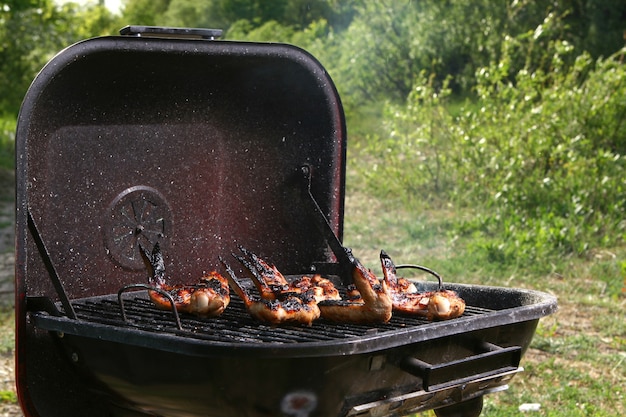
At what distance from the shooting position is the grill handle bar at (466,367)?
2547 mm

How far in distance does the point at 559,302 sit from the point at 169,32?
4.14 metres

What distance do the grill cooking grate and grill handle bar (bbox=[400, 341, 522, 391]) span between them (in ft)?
0.54

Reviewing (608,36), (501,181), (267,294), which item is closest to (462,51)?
(608,36)

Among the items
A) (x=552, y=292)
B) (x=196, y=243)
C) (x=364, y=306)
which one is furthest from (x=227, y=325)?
(x=552, y=292)

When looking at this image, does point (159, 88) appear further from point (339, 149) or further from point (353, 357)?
point (353, 357)

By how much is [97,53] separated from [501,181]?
6.08 m

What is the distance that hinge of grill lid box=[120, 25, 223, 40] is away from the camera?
9.93ft

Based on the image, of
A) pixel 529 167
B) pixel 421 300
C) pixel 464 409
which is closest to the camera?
pixel 421 300

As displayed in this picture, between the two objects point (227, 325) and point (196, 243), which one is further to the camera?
point (196, 243)

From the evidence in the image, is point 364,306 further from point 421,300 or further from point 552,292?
point 552,292

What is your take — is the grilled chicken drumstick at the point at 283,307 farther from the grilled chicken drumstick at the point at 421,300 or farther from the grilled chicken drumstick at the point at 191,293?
the grilled chicken drumstick at the point at 421,300

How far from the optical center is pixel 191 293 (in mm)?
3035

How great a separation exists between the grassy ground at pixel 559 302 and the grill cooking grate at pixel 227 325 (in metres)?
1.53

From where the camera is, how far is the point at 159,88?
3.31 meters
